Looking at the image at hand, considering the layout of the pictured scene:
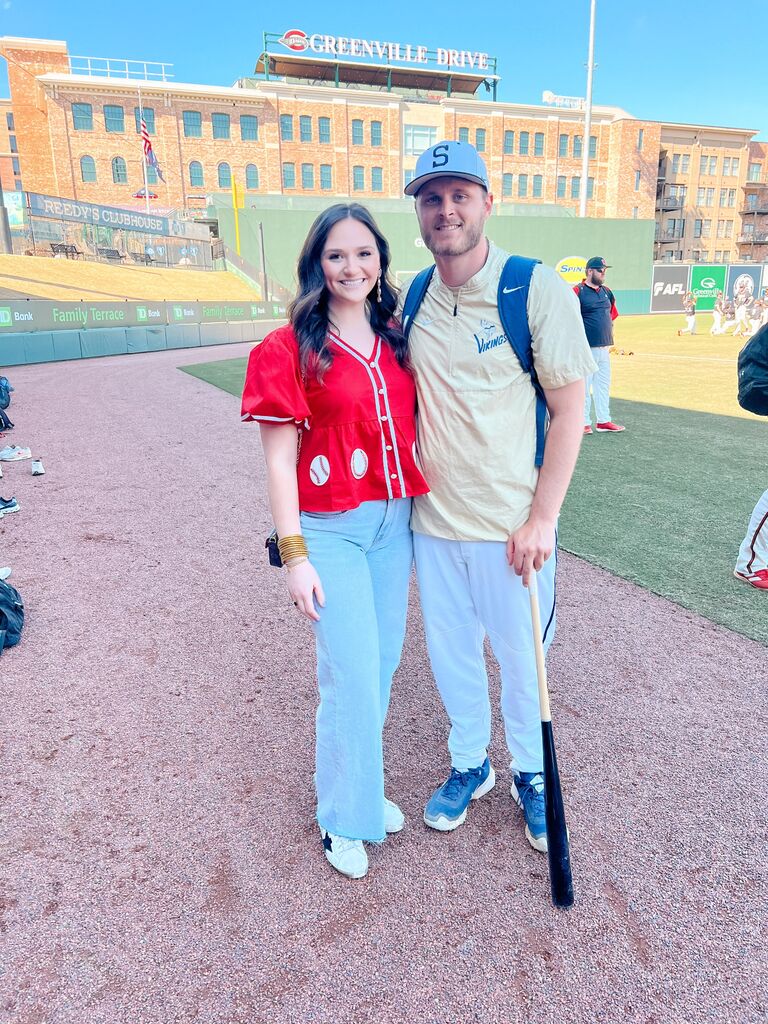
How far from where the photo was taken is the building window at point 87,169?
4909 cm

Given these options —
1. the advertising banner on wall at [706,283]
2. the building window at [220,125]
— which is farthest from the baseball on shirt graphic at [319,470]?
the building window at [220,125]

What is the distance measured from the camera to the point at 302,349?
79.7 inches

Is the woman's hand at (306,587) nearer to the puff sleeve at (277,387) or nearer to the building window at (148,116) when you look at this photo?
the puff sleeve at (277,387)

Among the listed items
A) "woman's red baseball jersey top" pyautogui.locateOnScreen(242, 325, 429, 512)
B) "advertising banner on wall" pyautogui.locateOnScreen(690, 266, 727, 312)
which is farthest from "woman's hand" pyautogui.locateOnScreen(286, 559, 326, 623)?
"advertising banner on wall" pyautogui.locateOnScreen(690, 266, 727, 312)

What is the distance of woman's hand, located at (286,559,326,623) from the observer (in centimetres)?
206

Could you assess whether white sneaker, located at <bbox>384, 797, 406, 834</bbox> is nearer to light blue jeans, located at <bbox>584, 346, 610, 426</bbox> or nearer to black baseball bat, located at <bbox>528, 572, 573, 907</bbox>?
black baseball bat, located at <bbox>528, 572, 573, 907</bbox>

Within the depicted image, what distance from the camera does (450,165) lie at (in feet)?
6.61

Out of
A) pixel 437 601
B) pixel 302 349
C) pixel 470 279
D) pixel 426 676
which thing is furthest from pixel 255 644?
pixel 470 279

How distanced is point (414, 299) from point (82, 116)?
2303 inches

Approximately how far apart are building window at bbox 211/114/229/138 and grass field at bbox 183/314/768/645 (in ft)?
163

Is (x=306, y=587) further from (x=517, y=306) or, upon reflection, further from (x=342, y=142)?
(x=342, y=142)

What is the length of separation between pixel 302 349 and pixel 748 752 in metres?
2.41

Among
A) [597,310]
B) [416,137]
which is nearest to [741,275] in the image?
[416,137]

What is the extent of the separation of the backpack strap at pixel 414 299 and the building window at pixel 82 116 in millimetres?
57771
